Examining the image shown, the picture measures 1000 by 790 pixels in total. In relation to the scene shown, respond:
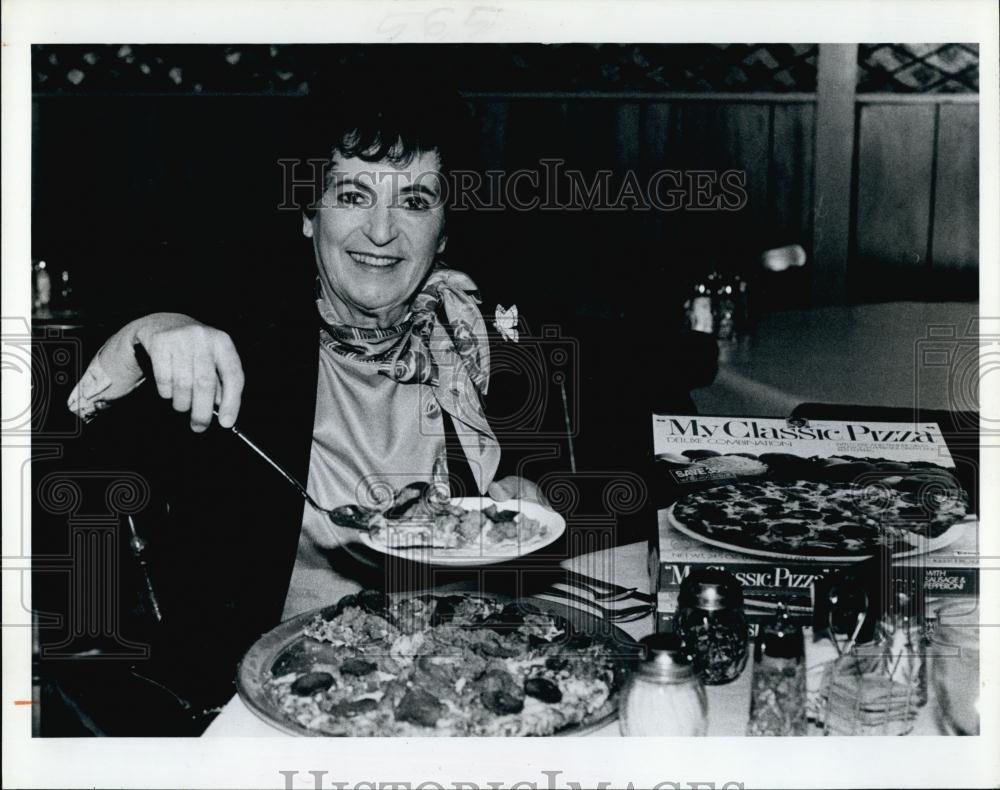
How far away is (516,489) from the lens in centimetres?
164

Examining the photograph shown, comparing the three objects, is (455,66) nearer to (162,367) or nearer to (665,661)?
(162,367)

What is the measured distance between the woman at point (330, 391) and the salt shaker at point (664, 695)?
54 centimetres

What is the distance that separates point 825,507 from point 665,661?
0.35 meters

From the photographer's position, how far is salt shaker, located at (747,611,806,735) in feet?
2.91

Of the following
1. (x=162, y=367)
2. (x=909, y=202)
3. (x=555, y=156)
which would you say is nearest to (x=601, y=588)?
(x=162, y=367)

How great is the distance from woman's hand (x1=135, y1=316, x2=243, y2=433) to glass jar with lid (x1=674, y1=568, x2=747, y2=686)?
0.65m

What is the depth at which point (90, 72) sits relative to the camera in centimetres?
153

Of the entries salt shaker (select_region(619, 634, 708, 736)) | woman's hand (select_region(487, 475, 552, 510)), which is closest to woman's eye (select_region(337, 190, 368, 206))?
woman's hand (select_region(487, 475, 552, 510))

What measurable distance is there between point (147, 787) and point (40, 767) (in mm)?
161

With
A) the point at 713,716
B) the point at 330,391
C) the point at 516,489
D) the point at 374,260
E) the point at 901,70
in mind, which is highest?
the point at 901,70

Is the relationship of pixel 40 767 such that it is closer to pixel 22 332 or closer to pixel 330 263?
pixel 22 332

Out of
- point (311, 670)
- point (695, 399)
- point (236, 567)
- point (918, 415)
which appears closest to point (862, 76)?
point (695, 399)

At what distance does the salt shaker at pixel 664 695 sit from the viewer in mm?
859
